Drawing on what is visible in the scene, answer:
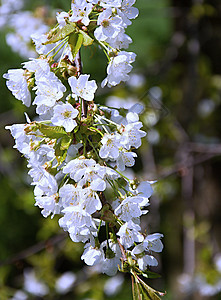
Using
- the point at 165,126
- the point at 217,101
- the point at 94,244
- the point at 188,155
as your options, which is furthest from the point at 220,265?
the point at 94,244

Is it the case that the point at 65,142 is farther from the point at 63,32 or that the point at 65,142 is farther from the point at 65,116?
the point at 63,32

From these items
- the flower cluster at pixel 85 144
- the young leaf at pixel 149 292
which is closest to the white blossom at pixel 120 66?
the flower cluster at pixel 85 144

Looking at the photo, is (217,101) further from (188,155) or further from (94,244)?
(94,244)

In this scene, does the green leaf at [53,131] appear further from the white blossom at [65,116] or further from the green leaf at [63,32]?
the green leaf at [63,32]

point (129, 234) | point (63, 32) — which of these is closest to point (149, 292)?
point (129, 234)

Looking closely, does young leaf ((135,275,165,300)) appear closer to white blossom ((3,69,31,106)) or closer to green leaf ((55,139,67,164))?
green leaf ((55,139,67,164))

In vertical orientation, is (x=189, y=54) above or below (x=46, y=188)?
below

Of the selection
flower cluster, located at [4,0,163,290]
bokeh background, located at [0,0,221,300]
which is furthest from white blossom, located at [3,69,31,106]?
bokeh background, located at [0,0,221,300]
